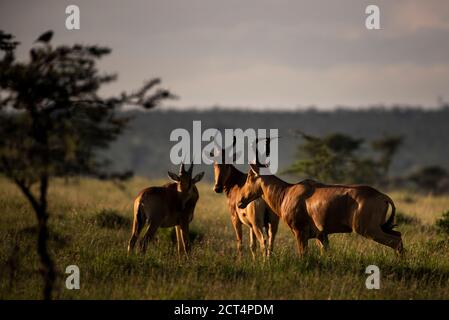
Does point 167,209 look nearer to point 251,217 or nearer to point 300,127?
point 251,217

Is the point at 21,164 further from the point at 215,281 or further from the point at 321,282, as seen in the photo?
the point at 321,282

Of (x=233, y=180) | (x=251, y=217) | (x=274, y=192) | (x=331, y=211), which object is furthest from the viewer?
(x=233, y=180)

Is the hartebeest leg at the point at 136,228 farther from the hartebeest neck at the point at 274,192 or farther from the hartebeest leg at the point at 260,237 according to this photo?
the hartebeest neck at the point at 274,192

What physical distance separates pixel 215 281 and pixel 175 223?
9.28ft

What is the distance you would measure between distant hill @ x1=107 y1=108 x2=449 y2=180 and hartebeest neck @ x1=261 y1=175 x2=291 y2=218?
62190 mm

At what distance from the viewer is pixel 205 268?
11.1 m

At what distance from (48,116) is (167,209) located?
4486mm

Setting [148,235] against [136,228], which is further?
[136,228]

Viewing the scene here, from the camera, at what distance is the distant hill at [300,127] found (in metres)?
80.8

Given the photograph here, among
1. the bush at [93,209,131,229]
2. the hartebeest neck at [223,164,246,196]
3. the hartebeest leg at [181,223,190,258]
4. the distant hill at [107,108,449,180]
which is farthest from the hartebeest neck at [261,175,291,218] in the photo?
the distant hill at [107,108,449,180]

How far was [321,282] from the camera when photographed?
1029cm

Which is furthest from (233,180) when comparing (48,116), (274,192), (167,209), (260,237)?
(48,116)

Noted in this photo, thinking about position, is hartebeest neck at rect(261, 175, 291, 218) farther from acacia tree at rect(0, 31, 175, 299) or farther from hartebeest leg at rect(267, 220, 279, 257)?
acacia tree at rect(0, 31, 175, 299)

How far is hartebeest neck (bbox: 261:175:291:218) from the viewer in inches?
A: 522
